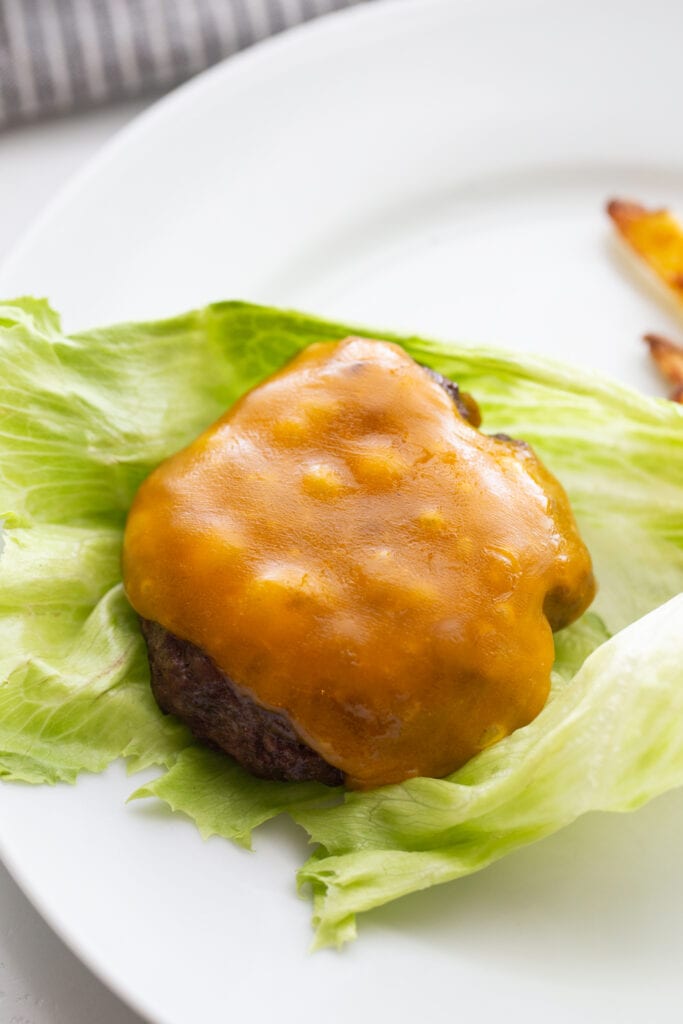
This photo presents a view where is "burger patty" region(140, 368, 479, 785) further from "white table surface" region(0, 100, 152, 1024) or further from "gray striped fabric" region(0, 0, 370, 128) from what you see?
"gray striped fabric" region(0, 0, 370, 128)

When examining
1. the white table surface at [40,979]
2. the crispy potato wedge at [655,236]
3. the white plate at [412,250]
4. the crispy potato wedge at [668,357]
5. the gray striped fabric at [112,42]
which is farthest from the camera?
the gray striped fabric at [112,42]

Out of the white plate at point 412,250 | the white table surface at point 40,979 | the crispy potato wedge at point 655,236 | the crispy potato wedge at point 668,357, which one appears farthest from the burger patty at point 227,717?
the crispy potato wedge at point 655,236

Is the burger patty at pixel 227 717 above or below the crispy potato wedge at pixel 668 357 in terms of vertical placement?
below

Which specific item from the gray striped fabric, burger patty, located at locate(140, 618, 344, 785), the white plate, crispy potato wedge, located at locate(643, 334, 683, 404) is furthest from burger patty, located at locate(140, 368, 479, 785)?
the gray striped fabric

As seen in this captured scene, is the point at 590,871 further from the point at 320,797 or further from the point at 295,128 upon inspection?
the point at 295,128

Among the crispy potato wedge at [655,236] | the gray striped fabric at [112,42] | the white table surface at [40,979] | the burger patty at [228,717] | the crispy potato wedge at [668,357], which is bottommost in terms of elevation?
the white table surface at [40,979]

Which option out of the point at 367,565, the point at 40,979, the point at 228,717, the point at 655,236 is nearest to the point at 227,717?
the point at 228,717

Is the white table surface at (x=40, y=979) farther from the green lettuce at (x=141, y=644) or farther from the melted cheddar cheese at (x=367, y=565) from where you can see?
the melted cheddar cheese at (x=367, y=565)

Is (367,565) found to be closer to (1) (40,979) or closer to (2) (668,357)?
(1) (40,979)
